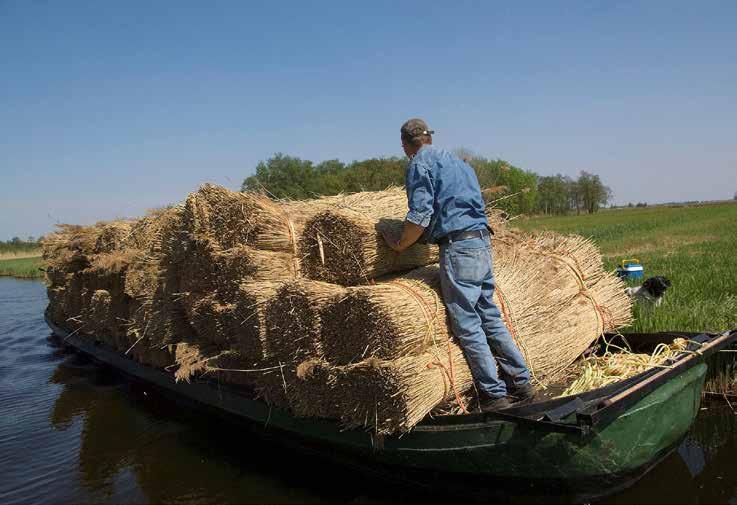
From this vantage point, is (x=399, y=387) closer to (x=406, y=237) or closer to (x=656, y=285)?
(x=406, y=237)

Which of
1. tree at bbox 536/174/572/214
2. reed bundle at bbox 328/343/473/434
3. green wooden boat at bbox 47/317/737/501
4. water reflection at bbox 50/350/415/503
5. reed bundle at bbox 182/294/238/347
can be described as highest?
tree at bbox 536/174/572/214

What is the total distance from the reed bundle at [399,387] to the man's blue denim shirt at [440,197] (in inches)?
41.8

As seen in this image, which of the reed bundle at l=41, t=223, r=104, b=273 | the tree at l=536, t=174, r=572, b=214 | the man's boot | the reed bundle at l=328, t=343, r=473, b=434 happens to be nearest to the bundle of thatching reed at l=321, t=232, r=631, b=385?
the reed bundle at l=328, t=343, r=473, b=434

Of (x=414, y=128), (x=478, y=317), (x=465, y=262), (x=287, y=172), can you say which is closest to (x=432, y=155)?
(x=414, y=128)

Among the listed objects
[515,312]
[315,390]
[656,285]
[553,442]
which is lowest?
[553,442]

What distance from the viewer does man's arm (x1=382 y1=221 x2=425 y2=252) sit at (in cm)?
464

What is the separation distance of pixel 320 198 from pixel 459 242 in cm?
263

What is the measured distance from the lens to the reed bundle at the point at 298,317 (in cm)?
475

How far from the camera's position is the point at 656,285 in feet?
24.2

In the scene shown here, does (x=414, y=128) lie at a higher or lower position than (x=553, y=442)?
higher

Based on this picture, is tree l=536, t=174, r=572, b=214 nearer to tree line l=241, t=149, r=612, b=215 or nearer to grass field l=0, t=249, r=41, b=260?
tree line l=241, t=149, r=612, b=215


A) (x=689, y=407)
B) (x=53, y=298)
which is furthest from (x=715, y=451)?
(x=53, y=298)

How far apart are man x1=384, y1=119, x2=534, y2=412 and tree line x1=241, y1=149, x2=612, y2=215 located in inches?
34.8

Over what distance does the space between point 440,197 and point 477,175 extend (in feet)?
10.4
